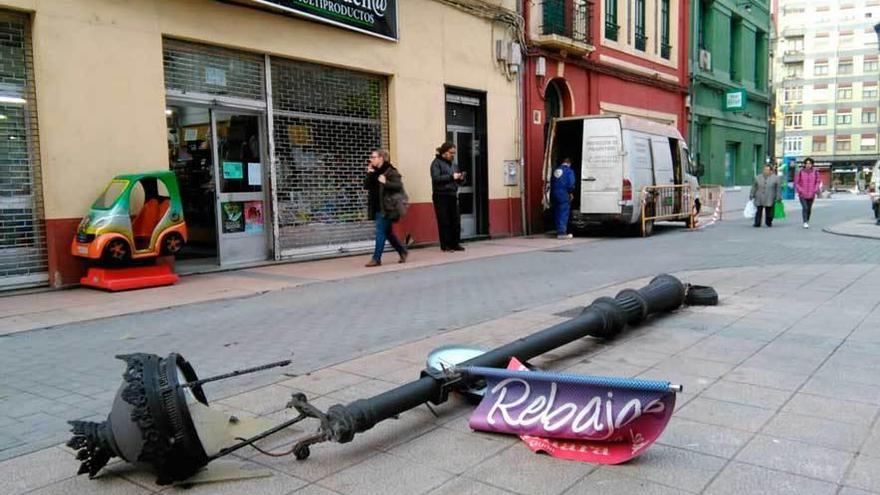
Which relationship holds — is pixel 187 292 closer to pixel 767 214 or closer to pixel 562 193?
pixel 562 193

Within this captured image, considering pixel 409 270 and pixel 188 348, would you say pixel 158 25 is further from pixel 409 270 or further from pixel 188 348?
pixel 188 348

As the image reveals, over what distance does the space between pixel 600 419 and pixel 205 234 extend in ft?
33.7

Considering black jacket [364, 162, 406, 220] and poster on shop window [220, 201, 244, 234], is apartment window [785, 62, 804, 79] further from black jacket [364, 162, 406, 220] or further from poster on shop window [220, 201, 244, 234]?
poster on shop window [220, 201, 244, 234]

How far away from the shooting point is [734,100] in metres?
26.8

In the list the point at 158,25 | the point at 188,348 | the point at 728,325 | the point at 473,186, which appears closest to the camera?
the point at 188,348

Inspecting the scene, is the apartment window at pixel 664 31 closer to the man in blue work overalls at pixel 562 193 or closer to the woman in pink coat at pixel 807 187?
the woman in pink coat at pixel 807 187

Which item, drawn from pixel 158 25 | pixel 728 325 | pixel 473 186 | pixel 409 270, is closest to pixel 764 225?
pixel 473 186

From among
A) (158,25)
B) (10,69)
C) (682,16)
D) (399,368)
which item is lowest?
(399,368)

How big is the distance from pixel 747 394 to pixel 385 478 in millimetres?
2368

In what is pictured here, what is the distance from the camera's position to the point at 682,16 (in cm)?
2352

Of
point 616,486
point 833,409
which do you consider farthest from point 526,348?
point 833,409

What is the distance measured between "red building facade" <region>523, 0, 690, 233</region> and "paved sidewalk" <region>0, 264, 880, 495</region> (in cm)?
1106

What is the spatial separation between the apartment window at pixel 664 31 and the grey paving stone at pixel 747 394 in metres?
20.3

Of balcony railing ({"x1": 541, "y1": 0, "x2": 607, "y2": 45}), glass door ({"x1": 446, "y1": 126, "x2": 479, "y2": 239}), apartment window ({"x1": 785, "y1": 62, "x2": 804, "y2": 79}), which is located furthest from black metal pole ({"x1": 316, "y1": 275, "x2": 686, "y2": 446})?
apartment window ({"x1": 785, "y1": 62, "x2": 804, "y2": 79})
